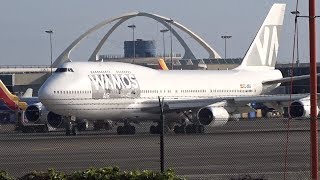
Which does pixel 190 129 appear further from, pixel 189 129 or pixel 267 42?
pixel 267 42

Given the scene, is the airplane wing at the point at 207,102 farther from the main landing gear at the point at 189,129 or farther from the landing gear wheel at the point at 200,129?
the landing gear wheel at the point at 200,129

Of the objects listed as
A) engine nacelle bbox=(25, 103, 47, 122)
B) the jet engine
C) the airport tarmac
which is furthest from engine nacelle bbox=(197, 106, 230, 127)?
engine nacelle bbox=(25, 103, 47, 122)

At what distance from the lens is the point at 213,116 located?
146 feet

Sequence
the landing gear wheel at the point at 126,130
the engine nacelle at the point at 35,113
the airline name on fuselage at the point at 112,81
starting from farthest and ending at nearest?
the engine nacelle at the point at 35,113 → the airline name on fuselage at the point at 112,81 → the landing gear wheel at the point at 126,130

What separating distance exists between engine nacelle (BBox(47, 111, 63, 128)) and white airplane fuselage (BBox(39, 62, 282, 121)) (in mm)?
3195

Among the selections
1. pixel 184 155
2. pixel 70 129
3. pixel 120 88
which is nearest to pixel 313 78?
pixel 184 155

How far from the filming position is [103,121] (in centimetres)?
4694

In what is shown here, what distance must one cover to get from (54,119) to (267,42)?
52.5 ft

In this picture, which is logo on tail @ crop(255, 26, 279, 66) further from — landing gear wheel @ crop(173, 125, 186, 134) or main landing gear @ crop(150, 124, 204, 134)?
main landing gear @ crop(150, 124, 204, 134)

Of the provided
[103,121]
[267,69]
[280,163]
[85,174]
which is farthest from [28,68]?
[85,174]

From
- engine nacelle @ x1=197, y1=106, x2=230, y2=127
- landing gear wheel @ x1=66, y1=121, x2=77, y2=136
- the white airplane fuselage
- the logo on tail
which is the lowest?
landing gear wheel @ x1=66, y1=121, x2=77, y2=136

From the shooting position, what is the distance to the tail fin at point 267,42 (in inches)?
2267

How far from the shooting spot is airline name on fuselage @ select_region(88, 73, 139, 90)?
148 ft

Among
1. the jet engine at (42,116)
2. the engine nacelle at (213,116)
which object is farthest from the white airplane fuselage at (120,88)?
the jet engine at (42,116)
